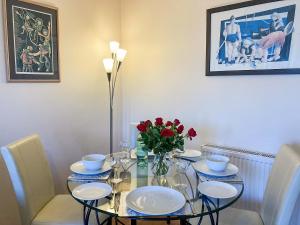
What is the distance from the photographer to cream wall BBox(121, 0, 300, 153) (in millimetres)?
Answer: 2156

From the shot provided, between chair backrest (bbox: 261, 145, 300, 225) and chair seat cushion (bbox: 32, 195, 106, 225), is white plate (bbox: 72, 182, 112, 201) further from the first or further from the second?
chair backrest (bbox: 261, 145, 300, 225)

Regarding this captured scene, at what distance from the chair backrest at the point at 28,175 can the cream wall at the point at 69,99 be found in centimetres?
41

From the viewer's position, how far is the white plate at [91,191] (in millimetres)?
1431

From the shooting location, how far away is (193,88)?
2639 mm

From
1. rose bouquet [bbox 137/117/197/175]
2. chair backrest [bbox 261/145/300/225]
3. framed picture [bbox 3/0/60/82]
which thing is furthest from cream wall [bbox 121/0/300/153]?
framed picture [bbox 3/0/60/82]

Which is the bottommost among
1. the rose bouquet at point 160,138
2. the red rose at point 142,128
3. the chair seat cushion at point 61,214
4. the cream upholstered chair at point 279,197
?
the chair seat cushion at point 61,214

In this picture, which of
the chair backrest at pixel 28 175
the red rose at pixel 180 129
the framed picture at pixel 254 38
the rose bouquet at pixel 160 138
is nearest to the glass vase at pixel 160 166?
the rose bouquet at pixel 160 138

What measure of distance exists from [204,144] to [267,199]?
906mm

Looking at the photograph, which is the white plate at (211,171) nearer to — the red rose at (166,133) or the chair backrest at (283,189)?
the chair backrest at (283,189)

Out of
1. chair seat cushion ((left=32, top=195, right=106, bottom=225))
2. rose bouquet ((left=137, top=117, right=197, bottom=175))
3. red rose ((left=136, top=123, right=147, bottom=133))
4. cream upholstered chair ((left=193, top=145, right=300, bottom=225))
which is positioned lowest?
chair seat cushion ((left=32, top=195, right=106, bottom=225))

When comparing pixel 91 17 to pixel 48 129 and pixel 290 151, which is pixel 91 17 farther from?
pixel 290 151

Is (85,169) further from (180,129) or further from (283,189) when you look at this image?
(283,189)

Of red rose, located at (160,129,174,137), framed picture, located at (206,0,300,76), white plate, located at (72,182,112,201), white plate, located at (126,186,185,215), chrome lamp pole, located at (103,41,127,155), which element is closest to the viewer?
white plate, located at (126,186,185,215)

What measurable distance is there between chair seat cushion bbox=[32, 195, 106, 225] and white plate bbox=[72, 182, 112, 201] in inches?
13.0
